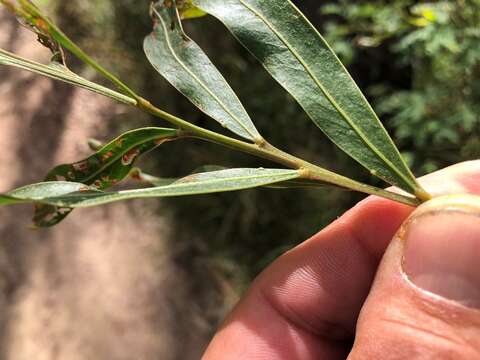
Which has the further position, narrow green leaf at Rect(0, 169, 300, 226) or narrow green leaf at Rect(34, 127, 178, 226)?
narrow green leaf at Rect(34, 127, 178, 226)

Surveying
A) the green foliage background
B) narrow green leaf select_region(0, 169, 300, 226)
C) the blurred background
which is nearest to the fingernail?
narrow green leaf select_region(0, 169, 300, 226)

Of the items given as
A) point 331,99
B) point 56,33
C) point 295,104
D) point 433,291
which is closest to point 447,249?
point 433,291

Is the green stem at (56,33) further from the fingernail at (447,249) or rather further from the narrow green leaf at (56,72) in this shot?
the fingernail at (447,249)

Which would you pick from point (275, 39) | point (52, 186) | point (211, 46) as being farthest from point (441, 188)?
point (211, 46)

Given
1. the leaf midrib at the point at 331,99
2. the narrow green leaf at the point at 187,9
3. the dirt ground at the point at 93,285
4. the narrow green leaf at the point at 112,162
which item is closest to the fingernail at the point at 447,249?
the leaf midrib at the point at 331,99

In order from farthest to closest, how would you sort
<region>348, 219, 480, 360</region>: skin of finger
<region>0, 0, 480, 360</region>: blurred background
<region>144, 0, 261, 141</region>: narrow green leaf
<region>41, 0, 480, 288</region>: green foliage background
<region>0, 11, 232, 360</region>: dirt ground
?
1. <region>0, 11, 232, 360</region>: dirt ground
2. <region>0, 0, 480, 360</region>: blurred background
3. <region>41, 0, 480, 288</region>: green foliage background
4. <region>144, 0, 261, 141</region>: narrow green leaf
5. <region>348, 219, 480, 360</region>: skin of finger

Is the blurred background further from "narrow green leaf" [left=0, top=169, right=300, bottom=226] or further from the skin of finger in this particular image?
"narrow green leaf" [left=0, top=169, right=300, bottom=226]
